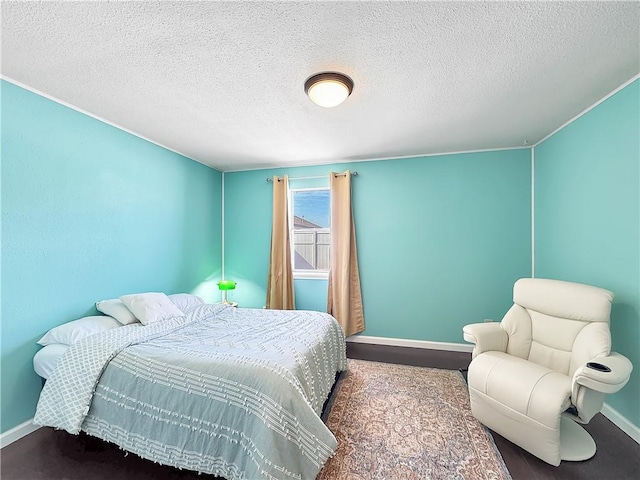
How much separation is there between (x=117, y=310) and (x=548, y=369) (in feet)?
11.2

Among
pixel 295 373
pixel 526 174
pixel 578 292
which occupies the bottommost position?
pixel 295 373

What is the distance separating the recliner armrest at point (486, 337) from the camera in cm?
221

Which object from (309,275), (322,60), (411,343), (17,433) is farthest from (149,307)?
(411,343)

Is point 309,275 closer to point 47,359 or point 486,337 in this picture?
point 486,337

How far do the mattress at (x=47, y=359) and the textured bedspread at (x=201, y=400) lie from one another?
157mm

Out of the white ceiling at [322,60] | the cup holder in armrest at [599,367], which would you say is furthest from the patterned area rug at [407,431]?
the white ceiling at [322,60]

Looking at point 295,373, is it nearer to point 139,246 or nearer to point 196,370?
point 196,370

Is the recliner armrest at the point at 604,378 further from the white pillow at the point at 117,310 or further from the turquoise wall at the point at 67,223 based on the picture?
the turquoise wall at the point at 67,223

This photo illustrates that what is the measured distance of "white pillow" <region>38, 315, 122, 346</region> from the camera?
1989 millimetres

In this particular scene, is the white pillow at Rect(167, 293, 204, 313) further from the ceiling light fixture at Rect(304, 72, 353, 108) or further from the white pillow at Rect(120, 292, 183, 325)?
the ceiling light fixture at Rect(304, 72, 353, 108)

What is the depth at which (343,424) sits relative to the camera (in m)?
2.04

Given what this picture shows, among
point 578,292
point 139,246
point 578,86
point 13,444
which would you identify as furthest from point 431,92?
point 13,444

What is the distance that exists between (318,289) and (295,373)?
2.36 metres

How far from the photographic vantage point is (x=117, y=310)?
236cm
